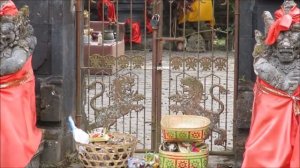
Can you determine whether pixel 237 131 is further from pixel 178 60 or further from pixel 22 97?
pixel 22 97

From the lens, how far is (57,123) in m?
6.72

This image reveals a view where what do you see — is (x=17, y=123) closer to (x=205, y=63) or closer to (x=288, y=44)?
(x=205, y=63)

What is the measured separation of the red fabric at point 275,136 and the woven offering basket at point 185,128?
726mm

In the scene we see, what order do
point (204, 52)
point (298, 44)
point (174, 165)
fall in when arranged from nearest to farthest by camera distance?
point (298, 44) < point (174, 165) < point (204, 52)

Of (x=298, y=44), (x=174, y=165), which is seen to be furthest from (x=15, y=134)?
(x=298, y=44)

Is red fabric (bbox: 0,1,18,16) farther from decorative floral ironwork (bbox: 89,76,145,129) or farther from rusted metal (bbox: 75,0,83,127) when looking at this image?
decorative floral ironwork (bbox: 89,76,145,129)

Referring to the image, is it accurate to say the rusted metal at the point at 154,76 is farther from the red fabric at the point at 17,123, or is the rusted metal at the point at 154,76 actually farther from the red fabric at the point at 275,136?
the red fabric at the point at 275,136

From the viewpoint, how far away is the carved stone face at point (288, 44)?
18.2ft

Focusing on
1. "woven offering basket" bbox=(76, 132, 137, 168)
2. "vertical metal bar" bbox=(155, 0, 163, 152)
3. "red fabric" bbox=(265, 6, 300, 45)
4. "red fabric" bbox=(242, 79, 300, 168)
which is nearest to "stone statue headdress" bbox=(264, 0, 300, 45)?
"red fabric" bbox=(265, 6, 300, 45)

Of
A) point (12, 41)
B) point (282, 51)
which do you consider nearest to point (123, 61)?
point (12, 41)

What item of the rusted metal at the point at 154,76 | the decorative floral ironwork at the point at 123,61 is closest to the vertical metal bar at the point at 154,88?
the rusted metal at the point at 154,76

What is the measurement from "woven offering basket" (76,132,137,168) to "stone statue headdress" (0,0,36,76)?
3.33ft

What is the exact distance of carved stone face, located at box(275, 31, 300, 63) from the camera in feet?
18.2

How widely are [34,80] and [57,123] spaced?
0.55 m
